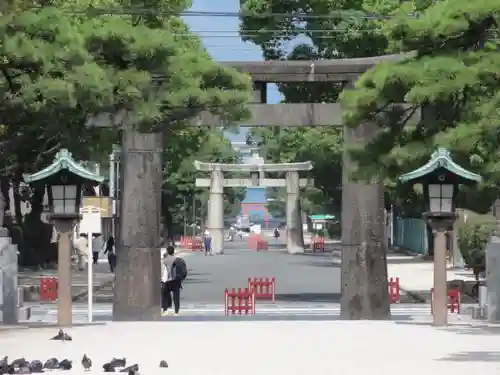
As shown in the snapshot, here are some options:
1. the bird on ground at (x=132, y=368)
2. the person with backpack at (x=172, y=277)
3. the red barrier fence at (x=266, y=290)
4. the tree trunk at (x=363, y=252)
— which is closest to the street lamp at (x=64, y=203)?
the person with backpack at (x=172, y=277)

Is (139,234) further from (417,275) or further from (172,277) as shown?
(417,275)

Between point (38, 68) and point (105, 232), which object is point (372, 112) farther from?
point (105, 232)

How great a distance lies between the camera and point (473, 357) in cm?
1753

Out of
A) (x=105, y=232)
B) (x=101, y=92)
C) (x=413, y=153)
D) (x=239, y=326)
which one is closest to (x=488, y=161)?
(x=413, y=153)

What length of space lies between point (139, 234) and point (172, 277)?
3035mm

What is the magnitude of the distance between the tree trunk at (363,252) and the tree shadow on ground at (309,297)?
9.43 meters

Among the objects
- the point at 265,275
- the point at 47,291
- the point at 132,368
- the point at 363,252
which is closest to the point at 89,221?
the point at 363,252

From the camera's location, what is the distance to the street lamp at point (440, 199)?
24281 mm

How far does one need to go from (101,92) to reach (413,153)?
511cm

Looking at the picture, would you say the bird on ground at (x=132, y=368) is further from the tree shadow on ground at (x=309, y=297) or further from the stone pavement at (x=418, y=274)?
the stone pavement at (x=418, y=274)

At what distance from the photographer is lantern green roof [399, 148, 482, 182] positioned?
23984 millimetres

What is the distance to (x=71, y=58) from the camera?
1923 centimetres

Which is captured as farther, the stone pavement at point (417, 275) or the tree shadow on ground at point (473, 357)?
the stone pavement at point (417, 275)

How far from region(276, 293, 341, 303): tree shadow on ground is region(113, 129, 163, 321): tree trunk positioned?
1095 cm
